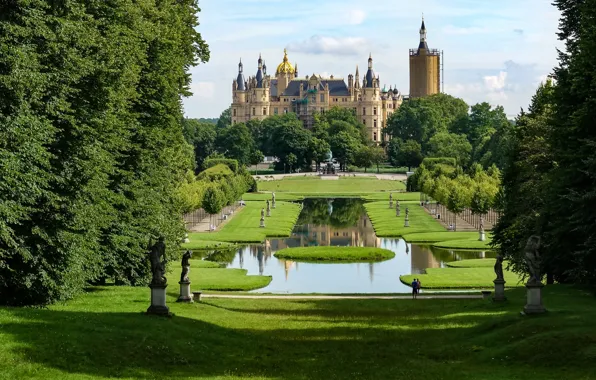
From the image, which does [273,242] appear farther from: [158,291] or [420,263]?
[158,291]

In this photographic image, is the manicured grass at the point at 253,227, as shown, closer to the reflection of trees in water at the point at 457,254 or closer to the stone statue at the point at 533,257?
the reflection of trees in water at the point at 457,254

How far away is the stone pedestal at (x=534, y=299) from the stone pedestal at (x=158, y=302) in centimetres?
864

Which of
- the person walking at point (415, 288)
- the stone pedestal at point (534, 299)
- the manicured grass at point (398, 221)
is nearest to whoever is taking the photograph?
the stone pedestal at point (534, 299)

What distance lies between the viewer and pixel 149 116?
124 feet

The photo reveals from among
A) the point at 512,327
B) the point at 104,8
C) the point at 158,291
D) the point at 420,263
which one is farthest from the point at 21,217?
the point at 420,263

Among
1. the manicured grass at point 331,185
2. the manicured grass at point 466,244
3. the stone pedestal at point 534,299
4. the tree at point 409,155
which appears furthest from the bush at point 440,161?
the stone pedestal at point 534,299

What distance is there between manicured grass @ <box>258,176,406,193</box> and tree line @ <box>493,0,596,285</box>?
250 feet

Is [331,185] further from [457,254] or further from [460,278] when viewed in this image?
[460,278]

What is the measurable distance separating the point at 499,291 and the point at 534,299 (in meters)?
5.50

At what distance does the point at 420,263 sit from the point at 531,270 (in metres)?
26.2

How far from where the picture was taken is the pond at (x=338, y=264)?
148 ft

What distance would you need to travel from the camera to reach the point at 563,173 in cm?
3133

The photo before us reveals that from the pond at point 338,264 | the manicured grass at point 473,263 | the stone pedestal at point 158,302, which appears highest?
the stone pedestal at point 158,302

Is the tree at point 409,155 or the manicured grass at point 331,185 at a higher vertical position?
the tree at point 409,155
